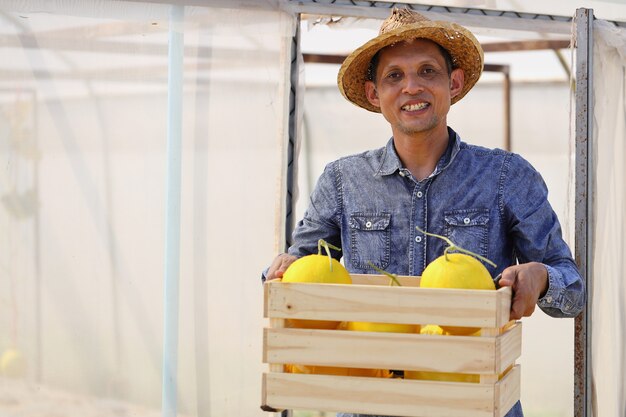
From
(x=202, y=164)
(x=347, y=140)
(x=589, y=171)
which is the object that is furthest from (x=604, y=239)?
(x=347, y=140)

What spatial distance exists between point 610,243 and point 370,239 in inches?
73.8

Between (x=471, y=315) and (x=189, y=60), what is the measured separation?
2.14 meters

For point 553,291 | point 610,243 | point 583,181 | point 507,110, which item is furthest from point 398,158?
point 507,110

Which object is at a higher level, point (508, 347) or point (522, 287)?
point (522, 287)

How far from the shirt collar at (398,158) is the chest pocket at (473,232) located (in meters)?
0.13

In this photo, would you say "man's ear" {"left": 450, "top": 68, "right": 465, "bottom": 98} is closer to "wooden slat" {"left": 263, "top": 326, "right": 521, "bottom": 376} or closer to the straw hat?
the straw hat

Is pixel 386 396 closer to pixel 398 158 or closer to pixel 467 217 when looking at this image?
pixel 467 217

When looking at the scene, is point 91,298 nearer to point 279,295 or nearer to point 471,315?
point 279,295

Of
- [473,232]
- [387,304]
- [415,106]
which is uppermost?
[415,106]

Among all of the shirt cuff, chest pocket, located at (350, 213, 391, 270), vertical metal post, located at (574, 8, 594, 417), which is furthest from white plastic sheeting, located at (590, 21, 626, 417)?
the shirt cuff

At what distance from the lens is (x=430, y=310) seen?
170cm

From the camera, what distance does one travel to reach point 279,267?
6.82 feet

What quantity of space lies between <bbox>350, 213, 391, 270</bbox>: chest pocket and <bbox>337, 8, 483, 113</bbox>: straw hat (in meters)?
0.37

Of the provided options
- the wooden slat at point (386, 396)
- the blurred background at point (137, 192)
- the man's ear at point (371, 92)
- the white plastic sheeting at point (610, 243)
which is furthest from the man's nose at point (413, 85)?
the white plastic sheeting at point (610, 243)
